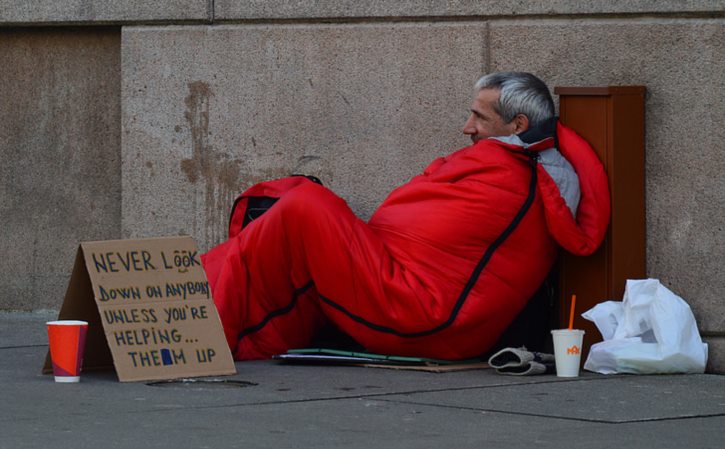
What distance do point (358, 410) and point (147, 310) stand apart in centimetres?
110

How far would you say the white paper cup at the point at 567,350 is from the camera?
5.58 m

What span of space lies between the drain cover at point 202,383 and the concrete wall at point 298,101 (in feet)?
5.53

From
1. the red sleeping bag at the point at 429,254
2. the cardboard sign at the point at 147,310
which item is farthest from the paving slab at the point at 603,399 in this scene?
the cardboard sign at the point at 147,310

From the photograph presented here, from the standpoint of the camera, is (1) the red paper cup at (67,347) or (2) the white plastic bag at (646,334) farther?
(2) the white plastic bag at (646,334)

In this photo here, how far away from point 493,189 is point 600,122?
54 centimetres

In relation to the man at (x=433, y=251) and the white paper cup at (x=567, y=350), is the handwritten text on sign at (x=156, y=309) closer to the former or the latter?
the man at (x=433, y=251)

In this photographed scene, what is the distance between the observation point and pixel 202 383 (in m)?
5.31

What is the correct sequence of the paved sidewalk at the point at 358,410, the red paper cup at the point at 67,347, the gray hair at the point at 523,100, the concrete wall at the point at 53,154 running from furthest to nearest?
the concrete wall at the point at 53,154, the gray hair at the point at 523,100, the red paper cup at the point at 67,347, the paved sidewalk at the point at 358,410

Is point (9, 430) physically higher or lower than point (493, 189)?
lower

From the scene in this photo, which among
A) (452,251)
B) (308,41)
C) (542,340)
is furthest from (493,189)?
(308,41)

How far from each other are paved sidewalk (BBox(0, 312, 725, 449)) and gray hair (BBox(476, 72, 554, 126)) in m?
1.05

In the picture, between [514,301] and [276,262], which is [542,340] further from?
[276,262]

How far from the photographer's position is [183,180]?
283 inches

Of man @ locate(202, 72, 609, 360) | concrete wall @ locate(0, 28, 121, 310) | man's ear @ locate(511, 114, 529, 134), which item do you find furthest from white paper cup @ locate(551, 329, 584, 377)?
concrete wall @ locate(0, 28, 121, 310)
